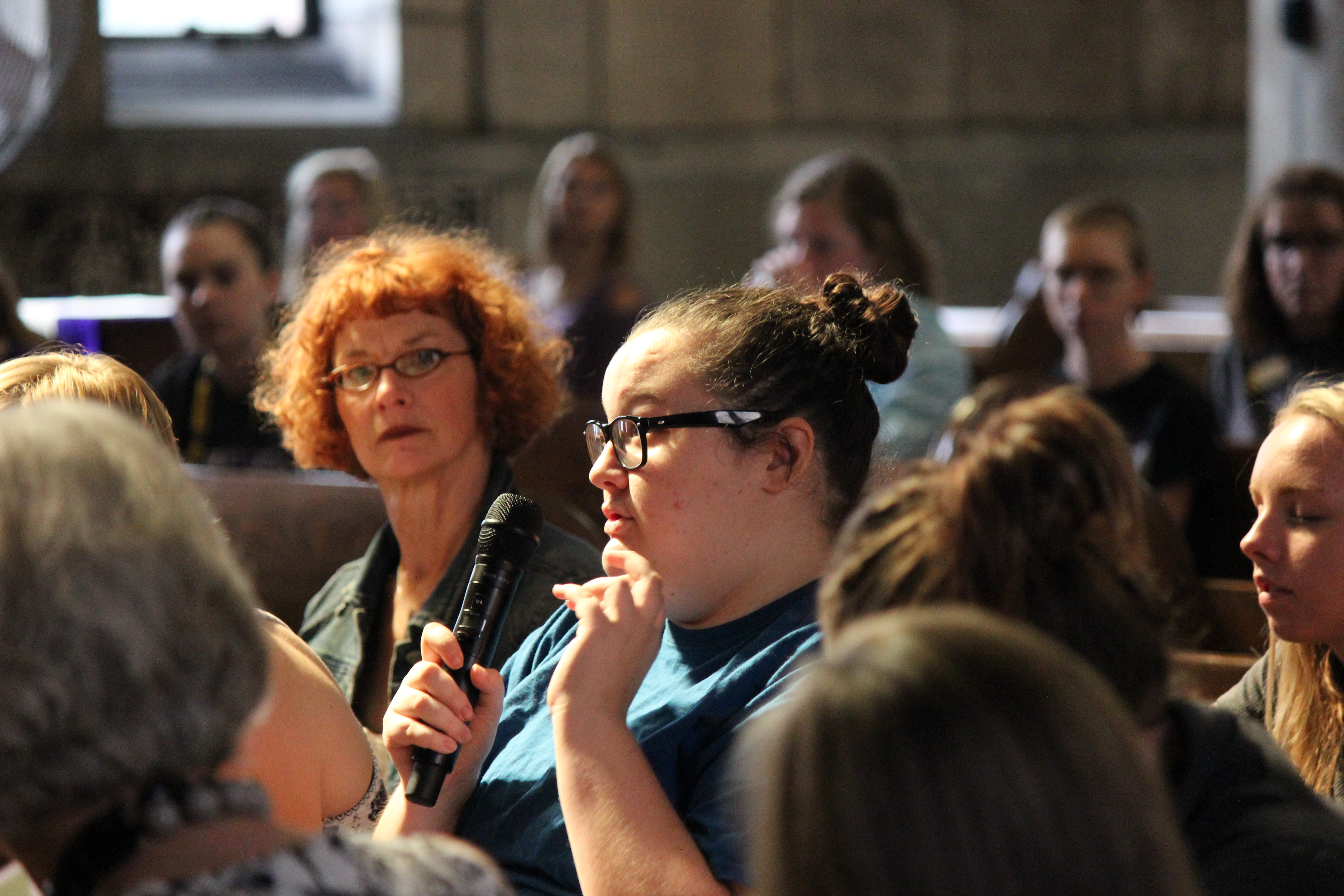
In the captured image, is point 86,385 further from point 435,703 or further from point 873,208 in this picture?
point 873,208

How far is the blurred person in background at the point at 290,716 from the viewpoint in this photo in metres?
1.70

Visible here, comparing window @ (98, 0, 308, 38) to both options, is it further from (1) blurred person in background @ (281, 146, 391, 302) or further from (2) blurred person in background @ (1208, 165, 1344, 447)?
(2) blurred person in background @ (1208, 165, 1344, 447)

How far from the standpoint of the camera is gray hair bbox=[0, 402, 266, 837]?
0.94 meters

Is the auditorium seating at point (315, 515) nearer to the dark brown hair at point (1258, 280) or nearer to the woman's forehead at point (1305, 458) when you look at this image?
the woman's forehead at point (1305, 458)

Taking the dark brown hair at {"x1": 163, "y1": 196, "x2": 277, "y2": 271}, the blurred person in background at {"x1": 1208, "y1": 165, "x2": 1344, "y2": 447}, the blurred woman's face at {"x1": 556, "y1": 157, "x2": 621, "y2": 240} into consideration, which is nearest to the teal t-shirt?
the blurred person in background at {"x1": 1208, "y1": 165, "x2": 1344, "y2": 447}

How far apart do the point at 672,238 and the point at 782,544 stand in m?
6.60

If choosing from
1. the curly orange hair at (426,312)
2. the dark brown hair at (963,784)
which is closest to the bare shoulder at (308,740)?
the curly orange hair at (426,312)

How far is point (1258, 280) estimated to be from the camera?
13.5 feet

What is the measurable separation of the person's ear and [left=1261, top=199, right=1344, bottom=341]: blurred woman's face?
2.64 metres

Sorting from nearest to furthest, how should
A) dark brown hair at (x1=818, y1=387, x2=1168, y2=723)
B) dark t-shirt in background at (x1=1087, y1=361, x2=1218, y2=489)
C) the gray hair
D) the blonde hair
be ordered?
1. the gray hair
2. dark brown hair at (x1=818, y1=387, x2=1168, y2=723)
3. the blonde hair
4. dark t-shirt in background at (x1=1087, y1=361, x2=1218, y2=489)

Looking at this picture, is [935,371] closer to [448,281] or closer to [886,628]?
[448,281]

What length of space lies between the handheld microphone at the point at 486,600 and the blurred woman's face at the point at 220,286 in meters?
2.62

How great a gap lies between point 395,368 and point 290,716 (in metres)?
0.95

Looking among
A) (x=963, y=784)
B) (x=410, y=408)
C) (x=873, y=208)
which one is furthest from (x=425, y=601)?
(x=873, y=208)
